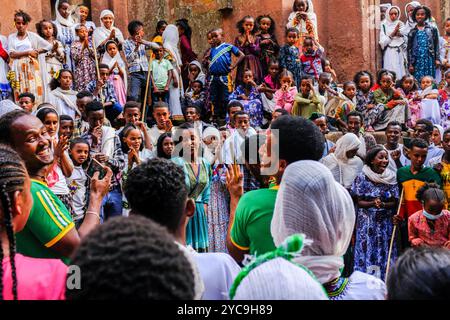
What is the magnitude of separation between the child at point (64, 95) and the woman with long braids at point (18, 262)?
7026 mm

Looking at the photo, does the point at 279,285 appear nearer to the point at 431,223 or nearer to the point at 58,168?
the point at 58,168

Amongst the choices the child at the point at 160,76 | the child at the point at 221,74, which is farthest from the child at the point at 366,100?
the child at the point at 160,76

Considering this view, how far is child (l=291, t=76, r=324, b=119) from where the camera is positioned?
1070 cm

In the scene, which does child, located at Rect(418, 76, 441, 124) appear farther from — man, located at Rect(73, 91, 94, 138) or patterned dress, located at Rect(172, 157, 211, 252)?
patterned dress, located at Rect(172, 157, 211, 252)

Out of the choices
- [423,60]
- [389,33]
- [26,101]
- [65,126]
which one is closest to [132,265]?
[65,126]

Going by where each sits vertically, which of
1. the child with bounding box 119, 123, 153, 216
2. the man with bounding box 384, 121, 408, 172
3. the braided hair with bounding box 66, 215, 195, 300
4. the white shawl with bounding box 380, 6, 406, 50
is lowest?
the man with bounding box 384, 121, 408, 172

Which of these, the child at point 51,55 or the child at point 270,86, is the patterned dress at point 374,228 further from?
the child at point 51,55

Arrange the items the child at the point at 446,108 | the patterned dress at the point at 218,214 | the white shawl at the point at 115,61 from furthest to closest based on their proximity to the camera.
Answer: the white shawl at the point at 115,61, the child at the point at 446,108, the patterned dress at the point at 218,214

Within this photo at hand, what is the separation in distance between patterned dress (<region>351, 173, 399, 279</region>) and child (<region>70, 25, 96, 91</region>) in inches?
184

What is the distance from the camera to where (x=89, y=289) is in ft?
6.54

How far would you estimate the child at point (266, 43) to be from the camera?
480 inches

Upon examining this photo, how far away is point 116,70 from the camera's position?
11617 millimetres

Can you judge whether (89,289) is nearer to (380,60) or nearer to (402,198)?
(402,198)

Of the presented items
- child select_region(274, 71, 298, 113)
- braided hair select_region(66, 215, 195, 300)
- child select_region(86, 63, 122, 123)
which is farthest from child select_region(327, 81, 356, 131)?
braided hair select_region(66, 215, 195, 300)
